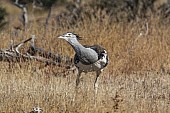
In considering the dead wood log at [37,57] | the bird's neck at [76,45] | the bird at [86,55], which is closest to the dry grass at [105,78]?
the dead wood log at [37,57]

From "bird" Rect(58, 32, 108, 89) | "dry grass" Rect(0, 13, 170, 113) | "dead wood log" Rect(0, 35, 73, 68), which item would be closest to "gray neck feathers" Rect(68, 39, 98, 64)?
"bird" Rect(58, 32, 108, 89)

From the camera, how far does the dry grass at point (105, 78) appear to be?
6.70 m

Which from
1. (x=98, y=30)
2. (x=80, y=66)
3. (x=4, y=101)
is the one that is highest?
(x=98, y=30)

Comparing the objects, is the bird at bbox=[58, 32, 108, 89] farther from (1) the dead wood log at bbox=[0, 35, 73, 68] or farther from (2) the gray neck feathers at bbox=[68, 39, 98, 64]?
(1) the dead wood log at bbox=[0, 35, 73, 68]

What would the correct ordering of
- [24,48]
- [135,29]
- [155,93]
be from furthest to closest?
[135,29], [24,48], [155,93]

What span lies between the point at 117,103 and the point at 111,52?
4714mm

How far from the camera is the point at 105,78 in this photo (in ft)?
30.0

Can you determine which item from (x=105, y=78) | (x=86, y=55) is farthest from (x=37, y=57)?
(x=86, y=55)

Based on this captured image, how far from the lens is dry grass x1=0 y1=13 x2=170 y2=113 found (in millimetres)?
6699

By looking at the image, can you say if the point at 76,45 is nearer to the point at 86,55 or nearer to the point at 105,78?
the point at 86,55

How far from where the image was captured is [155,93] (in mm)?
7824

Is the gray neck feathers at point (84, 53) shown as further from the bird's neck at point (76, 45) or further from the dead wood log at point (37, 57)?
Answer: the dead wood log at point (37, 57)

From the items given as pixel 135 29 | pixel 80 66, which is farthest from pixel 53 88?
pixel 135 29

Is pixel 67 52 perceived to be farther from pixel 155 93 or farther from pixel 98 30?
pixel 155 93
